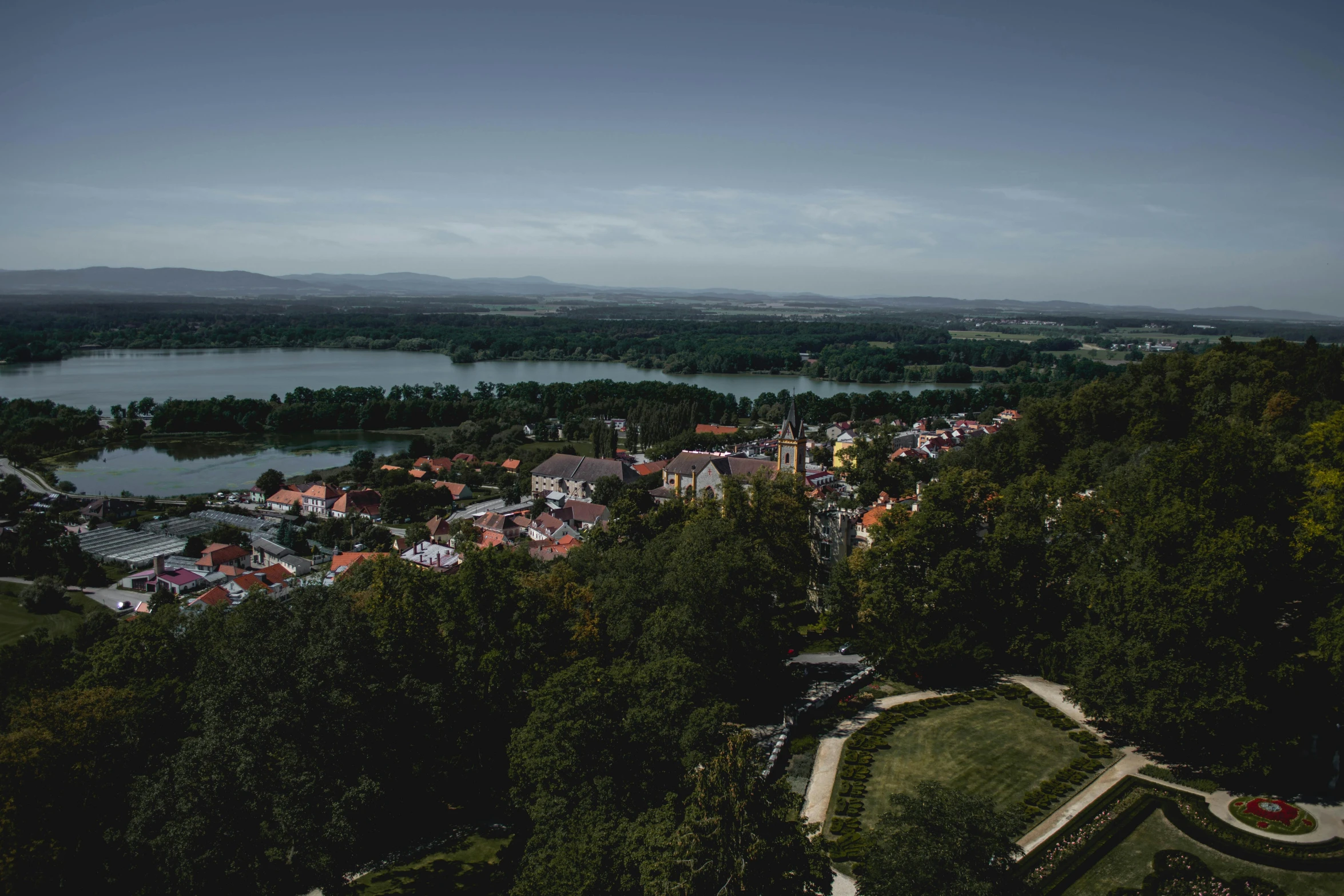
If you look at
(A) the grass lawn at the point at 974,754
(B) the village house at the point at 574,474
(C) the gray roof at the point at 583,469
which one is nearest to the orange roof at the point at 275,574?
(B) the village house at the point at 574,474

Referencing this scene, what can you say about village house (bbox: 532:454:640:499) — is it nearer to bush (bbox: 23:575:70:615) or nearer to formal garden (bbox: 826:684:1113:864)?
bush (bbox: 23:575:70:615)

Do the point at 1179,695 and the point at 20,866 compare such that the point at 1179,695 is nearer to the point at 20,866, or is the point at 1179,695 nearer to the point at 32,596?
the point at 20,866

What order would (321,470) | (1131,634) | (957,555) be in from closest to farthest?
(1131,634) → (957,555) → (321,470)

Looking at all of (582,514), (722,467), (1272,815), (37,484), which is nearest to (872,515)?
(722,467)

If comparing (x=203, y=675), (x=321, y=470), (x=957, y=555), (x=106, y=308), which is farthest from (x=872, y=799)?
(x=106, y=308)

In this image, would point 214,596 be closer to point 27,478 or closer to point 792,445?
point 792,445
